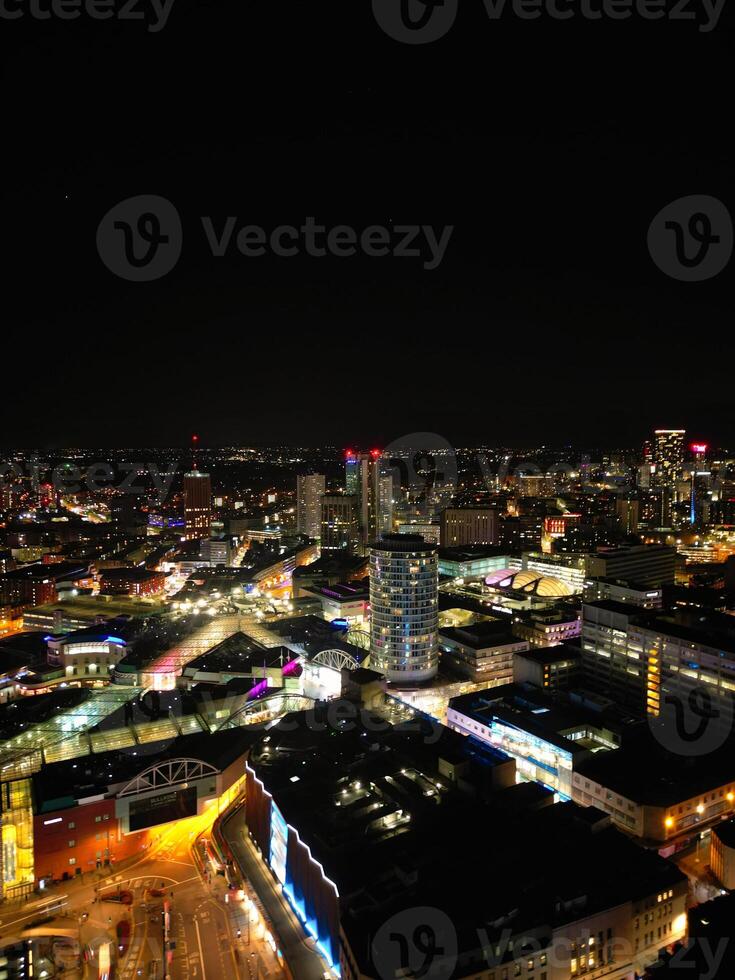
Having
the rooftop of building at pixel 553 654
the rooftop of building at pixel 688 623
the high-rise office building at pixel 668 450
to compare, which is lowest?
the rooftop of building at pixel 553 654

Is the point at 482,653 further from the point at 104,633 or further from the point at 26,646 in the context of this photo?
the point at 26,646

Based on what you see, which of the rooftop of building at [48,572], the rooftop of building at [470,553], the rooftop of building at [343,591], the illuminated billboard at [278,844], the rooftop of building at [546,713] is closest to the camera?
the illuminated billboard at [278,844]

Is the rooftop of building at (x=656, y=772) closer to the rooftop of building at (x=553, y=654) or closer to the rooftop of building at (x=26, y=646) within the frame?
the rooftop of building at (x=553, y=654)

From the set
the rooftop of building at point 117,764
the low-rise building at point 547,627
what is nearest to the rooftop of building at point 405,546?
the low-rise building at point 547,627

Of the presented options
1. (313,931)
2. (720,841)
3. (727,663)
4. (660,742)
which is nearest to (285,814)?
(313,931)

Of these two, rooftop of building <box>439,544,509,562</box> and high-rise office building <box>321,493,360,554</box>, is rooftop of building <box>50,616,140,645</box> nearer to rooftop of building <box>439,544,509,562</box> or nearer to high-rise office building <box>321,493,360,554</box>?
high-rise office building <box>321,493,360,554</box>

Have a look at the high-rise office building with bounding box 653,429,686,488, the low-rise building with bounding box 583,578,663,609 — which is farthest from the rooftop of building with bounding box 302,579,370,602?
the high-rise office building with bounding box 653,429,686,488

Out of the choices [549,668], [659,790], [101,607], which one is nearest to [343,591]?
[101,607]
